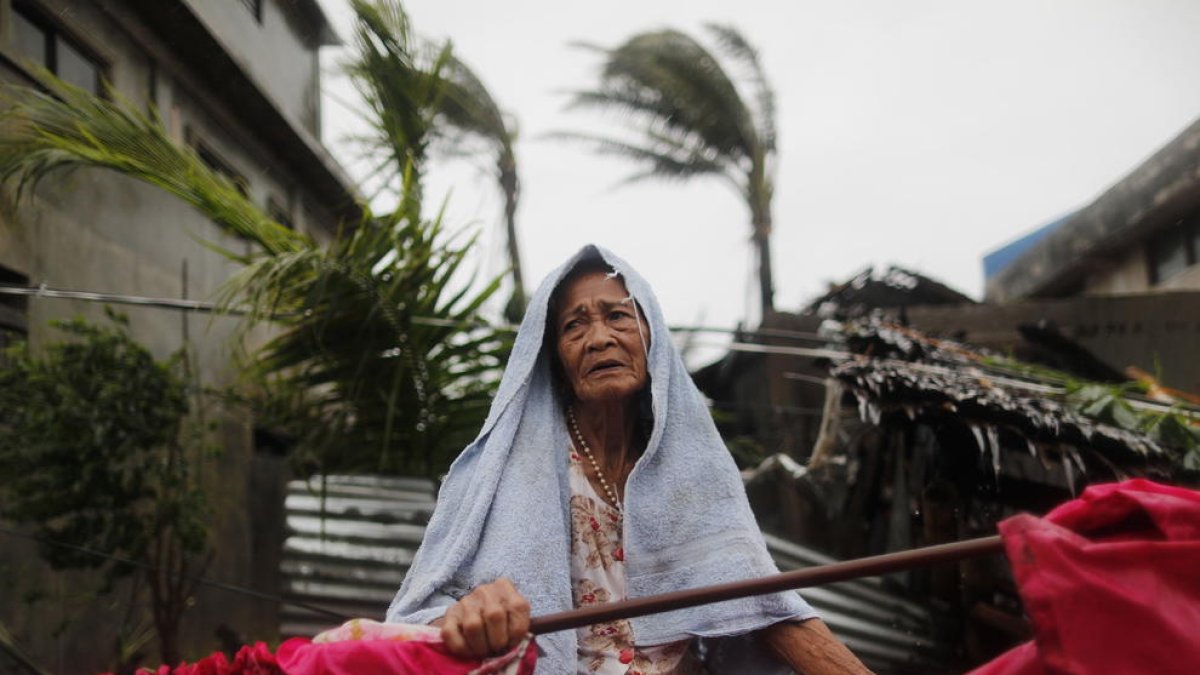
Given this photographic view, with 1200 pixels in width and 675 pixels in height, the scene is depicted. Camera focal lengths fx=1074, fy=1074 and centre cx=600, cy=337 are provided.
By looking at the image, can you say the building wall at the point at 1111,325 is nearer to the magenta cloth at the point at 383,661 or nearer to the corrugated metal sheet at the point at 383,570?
the corrugated metal sheet at the point at 383,570

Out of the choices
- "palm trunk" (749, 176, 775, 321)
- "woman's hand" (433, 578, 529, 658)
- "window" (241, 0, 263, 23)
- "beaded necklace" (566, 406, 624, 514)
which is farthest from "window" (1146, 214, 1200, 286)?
"woman's hand" (433, 578, 529, 658)

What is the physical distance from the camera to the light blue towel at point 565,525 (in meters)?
2.22

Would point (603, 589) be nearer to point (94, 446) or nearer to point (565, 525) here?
point (565, 525)

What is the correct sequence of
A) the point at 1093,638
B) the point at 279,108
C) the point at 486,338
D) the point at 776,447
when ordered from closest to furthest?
the point at 1093,638
the point at 486,338
the point at 279,108
the point at 776,447

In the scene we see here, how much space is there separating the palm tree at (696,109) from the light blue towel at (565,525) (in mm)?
11288

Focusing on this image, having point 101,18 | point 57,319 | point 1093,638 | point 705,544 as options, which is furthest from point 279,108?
point 1093,638

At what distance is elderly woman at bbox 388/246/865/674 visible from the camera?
88.2 inches

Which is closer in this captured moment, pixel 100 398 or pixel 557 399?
pixel 557 399

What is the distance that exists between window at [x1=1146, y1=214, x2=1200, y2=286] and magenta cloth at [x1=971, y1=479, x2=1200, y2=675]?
8959 mm

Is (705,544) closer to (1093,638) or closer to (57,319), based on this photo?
(1093,638)

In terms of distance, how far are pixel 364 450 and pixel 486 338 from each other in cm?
93

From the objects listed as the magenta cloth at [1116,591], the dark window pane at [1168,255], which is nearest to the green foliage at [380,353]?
the magenta cloth at [1116,591]

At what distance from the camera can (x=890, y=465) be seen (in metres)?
6.02

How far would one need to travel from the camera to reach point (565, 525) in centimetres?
239
